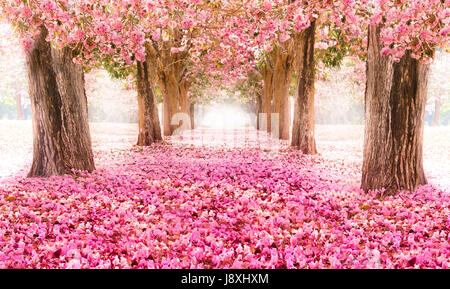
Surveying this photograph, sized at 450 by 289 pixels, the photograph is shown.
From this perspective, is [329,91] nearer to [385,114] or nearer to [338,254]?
[385,114]

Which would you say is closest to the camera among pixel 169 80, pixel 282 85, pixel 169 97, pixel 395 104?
pixel 395 104

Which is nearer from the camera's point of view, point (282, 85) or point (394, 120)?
point (394, 120)

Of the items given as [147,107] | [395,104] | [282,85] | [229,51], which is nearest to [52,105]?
[229,51]

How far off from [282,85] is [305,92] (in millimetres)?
8302

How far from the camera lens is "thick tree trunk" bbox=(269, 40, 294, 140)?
22.8 meters

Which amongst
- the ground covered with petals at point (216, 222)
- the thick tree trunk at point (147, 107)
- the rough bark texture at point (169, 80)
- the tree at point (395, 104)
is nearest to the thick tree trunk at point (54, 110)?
the ground covered with petals at point (216, 222)

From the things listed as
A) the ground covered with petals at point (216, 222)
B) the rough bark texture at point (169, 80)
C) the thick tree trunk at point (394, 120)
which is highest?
the rough bark texture at point (169, 80)

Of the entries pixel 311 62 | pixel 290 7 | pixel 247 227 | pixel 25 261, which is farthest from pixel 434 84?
pixel 25 261

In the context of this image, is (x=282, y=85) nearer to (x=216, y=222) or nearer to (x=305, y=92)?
(x=305, y=92)

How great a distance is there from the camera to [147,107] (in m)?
19.6

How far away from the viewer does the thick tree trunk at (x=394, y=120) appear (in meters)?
7.80

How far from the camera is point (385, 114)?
802cm

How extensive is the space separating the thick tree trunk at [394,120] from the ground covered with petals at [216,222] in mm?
482

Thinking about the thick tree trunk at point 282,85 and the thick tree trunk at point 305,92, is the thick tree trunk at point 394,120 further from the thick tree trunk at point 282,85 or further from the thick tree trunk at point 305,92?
the thick tree trunk at point 282,85
